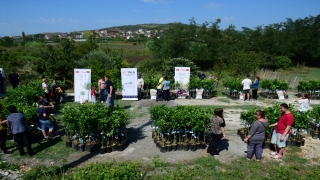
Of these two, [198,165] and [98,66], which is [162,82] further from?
[198,165]

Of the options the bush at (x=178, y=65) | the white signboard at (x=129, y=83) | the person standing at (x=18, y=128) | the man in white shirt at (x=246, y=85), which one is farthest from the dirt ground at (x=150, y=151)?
the bush at (x=178, y=65)

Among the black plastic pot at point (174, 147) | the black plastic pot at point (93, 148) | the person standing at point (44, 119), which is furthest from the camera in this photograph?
the person standing at point (44, 119)

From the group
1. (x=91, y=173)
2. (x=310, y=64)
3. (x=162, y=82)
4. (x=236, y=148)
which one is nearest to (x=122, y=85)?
(x=162, y=82)

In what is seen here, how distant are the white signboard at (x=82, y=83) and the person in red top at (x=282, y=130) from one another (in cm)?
977

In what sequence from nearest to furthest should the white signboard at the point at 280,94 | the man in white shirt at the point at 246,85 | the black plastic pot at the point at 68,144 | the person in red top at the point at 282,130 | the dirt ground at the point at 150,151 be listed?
the person in red top at the point at 282,130 → the dirt ground at the point at 150,151 → the black plastic pot at the point at 68,144 → the man in white shirt at the point at 246,85 → the white signboard at the point at 280,94

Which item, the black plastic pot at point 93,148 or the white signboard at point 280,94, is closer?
the black plastic pot at point 93,148

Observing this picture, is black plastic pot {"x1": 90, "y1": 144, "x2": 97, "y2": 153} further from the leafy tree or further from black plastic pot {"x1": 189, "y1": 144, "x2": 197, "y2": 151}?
the leafy tree

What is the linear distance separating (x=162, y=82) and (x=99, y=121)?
6925 mm

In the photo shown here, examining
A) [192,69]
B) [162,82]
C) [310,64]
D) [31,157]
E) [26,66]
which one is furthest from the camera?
[310,64]

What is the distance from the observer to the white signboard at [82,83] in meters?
13.8

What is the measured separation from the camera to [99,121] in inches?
293

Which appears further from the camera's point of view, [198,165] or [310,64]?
[310,64]

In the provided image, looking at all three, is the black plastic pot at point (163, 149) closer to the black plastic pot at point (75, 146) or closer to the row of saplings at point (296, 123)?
the black plastic pot at point (75, 146)

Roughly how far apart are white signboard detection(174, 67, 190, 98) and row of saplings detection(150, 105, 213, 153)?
739cm
